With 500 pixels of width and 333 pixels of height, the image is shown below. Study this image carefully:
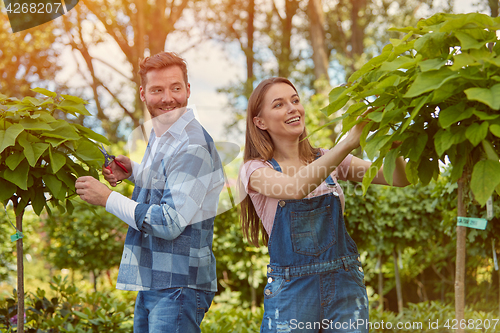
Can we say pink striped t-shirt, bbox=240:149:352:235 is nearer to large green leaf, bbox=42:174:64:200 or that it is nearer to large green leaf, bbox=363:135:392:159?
large green leaf, bbox=363:135:392:159

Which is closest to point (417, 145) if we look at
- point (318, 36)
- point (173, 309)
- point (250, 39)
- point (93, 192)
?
point (173, 309)

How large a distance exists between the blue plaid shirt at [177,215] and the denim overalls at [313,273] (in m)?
0.32

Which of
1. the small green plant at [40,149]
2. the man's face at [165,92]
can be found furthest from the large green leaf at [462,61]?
the small green plant at [40,149]

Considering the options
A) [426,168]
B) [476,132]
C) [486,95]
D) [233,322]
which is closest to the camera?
[486,95]

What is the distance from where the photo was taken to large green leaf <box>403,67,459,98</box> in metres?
1.12

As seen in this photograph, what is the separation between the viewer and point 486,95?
1.06m

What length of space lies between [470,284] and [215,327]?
395 centimetres

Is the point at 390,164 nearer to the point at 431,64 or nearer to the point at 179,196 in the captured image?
the point at 431,64

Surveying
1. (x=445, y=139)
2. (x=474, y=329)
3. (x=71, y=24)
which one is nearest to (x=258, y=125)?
(x=445, y=139)

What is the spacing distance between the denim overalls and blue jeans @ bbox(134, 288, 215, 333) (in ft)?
1.01

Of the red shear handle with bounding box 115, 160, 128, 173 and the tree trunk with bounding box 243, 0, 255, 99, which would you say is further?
the tree trunk with bounding box 243, 0, 255, 99

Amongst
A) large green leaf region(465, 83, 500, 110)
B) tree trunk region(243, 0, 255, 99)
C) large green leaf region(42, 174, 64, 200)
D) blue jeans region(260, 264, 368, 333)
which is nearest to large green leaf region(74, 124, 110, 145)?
large green leaf region(42, 174, 64, 200)

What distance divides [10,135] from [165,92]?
721mm

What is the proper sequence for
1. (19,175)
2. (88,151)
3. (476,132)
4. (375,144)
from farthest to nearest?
(88,151)
(19,175)
(375,144)
(476,132)
